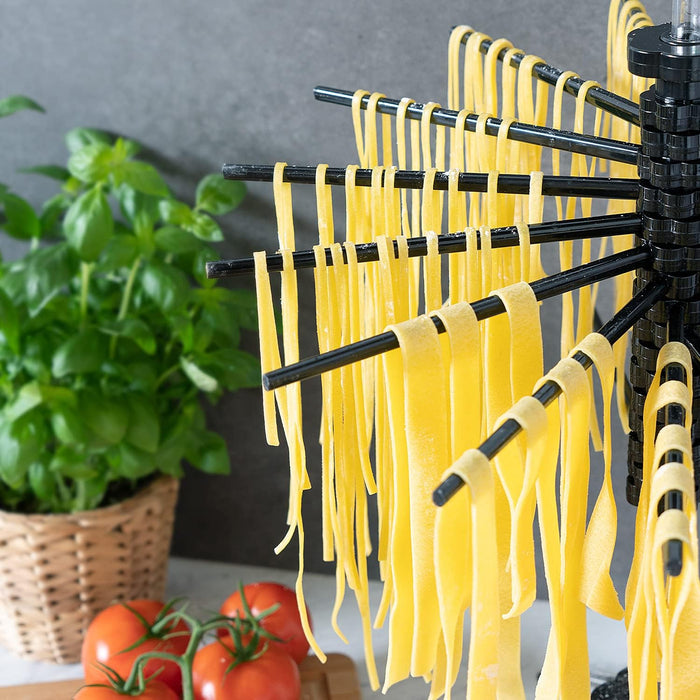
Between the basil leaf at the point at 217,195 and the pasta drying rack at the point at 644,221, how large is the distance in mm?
378

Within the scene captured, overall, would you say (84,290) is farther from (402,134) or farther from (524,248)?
(524,248)

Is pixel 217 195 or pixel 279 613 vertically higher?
pixel 217 195

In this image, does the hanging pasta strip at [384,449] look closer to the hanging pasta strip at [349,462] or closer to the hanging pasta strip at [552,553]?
the hanging pasta strip at [349,462]

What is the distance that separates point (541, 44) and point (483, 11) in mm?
58

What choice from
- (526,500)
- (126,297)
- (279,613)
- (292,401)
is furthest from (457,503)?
(126,297)

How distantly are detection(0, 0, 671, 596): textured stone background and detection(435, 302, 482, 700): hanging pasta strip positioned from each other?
0.48 meters

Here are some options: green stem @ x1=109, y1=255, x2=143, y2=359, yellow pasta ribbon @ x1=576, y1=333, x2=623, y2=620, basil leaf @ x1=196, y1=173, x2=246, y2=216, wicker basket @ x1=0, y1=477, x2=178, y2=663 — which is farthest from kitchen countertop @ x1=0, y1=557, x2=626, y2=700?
yellow pasta ribbon @ x1=576, y1=333, x2=623, y2=620

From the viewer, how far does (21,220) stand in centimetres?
97

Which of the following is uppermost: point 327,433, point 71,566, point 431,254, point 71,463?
point 431,254

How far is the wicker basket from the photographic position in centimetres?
91

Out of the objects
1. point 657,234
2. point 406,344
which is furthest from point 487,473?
point 657,234

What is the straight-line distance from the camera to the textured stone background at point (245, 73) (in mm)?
853

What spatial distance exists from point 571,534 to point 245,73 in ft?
2.06

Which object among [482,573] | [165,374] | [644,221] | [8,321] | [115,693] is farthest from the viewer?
[165,374]
